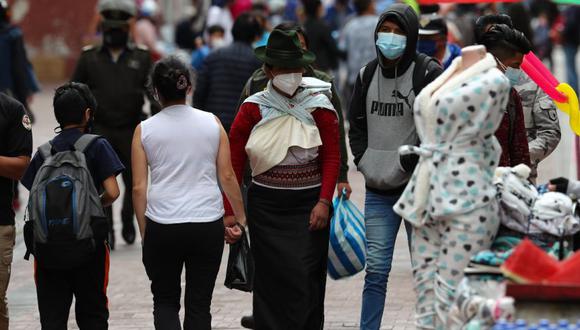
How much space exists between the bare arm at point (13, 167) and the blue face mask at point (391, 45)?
1980 millimetres

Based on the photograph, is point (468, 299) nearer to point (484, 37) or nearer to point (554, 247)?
point (554, 247)

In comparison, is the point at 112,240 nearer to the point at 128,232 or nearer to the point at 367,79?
the point at 128,232

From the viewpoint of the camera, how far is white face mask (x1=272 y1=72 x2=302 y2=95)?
820 centimetres

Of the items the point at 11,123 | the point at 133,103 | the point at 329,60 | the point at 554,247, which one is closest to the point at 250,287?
the point at 11,123

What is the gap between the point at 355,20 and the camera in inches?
704

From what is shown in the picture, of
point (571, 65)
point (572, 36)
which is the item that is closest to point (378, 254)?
point (571, 65)

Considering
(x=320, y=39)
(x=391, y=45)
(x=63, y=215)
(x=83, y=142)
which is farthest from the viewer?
(x=320, y=39)

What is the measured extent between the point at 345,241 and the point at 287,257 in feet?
1.18

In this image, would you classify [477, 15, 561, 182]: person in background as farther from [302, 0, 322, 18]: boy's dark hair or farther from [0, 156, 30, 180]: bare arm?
[302, 0, 322, 18]: boy's dark hair

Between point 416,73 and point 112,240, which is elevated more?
point 416,73

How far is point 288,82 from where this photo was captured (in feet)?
26.9

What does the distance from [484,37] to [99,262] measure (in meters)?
2.52

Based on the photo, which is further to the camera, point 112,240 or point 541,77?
point 112,240

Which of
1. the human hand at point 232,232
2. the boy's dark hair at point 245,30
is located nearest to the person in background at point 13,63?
the boy's dark hair at point 245,30
